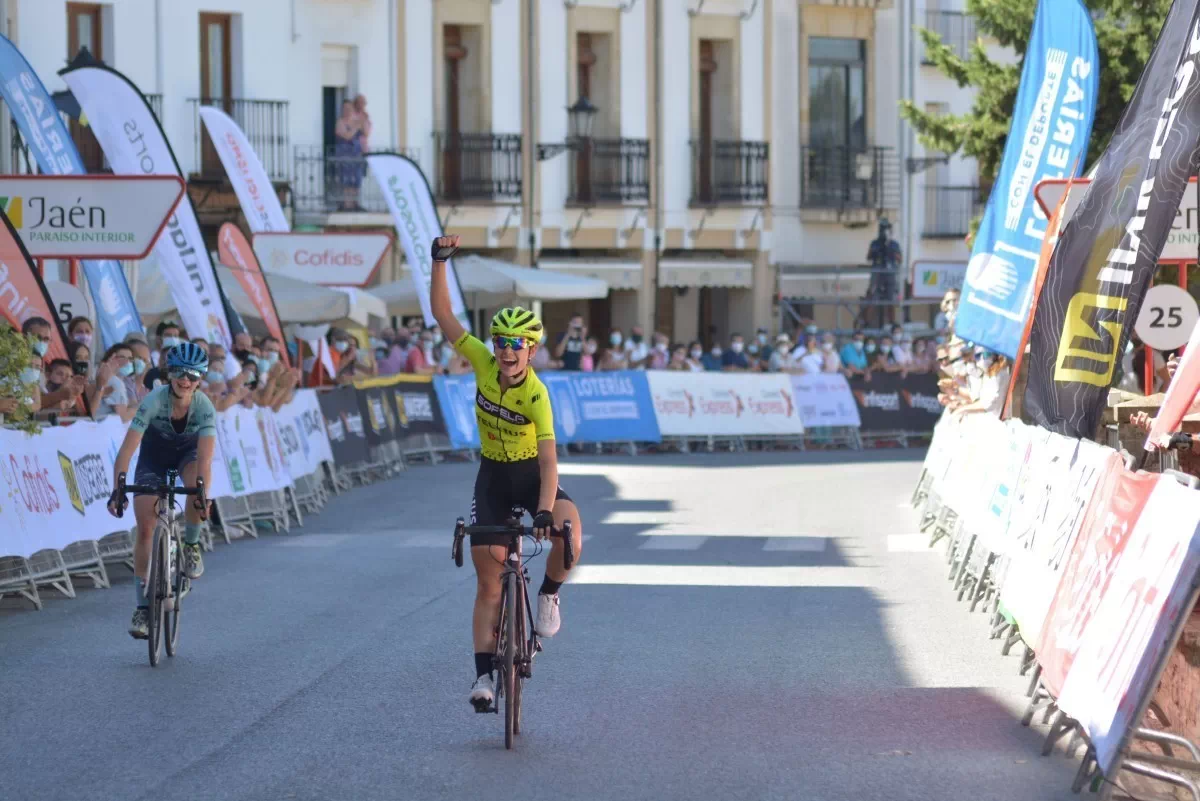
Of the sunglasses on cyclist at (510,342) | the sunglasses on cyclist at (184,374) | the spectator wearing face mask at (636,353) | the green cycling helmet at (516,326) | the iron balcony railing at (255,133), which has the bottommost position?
the spectator wearing face mask at (636,353)

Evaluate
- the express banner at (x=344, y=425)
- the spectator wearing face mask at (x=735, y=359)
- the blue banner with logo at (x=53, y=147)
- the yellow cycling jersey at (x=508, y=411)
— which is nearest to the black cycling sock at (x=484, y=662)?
the yellow cycling jersey at (x=508, y=411)

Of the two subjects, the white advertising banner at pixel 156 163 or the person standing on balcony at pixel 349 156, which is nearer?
the white advertising banner at pixel 156 163

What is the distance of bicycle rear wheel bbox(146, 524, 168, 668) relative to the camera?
1129 cm

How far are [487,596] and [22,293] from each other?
1050 centimetres

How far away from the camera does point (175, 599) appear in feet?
37.9

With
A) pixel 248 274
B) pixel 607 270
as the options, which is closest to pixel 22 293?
pixel 248 274

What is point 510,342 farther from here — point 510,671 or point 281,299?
point 281,299

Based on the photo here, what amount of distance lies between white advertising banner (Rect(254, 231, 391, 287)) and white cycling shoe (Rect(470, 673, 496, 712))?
18.4 metres

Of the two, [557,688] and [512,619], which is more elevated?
[512,619]

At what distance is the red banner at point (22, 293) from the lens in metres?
17.8

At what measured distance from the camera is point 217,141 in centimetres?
2794

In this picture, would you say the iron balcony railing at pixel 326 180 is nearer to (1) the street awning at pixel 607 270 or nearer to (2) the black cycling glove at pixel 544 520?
(1) the street awning at pixel 607 270

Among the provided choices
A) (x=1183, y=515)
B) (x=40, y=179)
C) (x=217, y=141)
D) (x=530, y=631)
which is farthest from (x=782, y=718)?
(x=217, y=141)

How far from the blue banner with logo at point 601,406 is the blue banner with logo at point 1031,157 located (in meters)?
15.4
